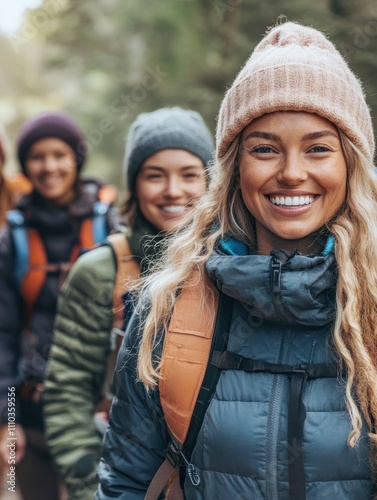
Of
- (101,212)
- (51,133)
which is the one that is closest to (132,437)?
(101,212)

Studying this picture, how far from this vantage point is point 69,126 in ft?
17.9

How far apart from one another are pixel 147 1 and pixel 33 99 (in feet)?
27.0

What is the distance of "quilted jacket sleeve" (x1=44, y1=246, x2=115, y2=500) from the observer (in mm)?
3693

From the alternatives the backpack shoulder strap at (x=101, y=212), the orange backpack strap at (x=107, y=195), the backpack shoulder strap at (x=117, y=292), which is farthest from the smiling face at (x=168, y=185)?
the orange backpack strap at (x=107, y=195)

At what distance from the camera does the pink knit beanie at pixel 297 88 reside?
2451mm

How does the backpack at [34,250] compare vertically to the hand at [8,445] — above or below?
above

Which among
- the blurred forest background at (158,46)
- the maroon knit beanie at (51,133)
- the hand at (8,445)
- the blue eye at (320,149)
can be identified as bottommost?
the hand at (8,445)

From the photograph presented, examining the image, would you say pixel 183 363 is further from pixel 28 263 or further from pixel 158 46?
pixel 158 46

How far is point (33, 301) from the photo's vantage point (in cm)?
469

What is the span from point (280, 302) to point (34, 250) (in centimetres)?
277

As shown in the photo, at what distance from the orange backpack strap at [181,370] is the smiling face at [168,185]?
143cm

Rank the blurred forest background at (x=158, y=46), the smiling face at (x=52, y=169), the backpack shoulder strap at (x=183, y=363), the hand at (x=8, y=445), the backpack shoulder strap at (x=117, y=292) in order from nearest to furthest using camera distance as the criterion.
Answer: the backpack shoulder strap at (x=183, y=363) < the backpack shoulder strap at (x=117, y=292) < the hand at (x=8, y=445) < the blurred forest background at (x=158, y=46) < the smiling face at (x=52, y=169)

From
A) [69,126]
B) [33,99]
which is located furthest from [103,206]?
[33,99]

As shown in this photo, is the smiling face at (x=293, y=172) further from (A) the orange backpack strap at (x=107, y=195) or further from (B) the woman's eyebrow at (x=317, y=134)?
(A) the orange backpack strap at (x=107, y=195)
